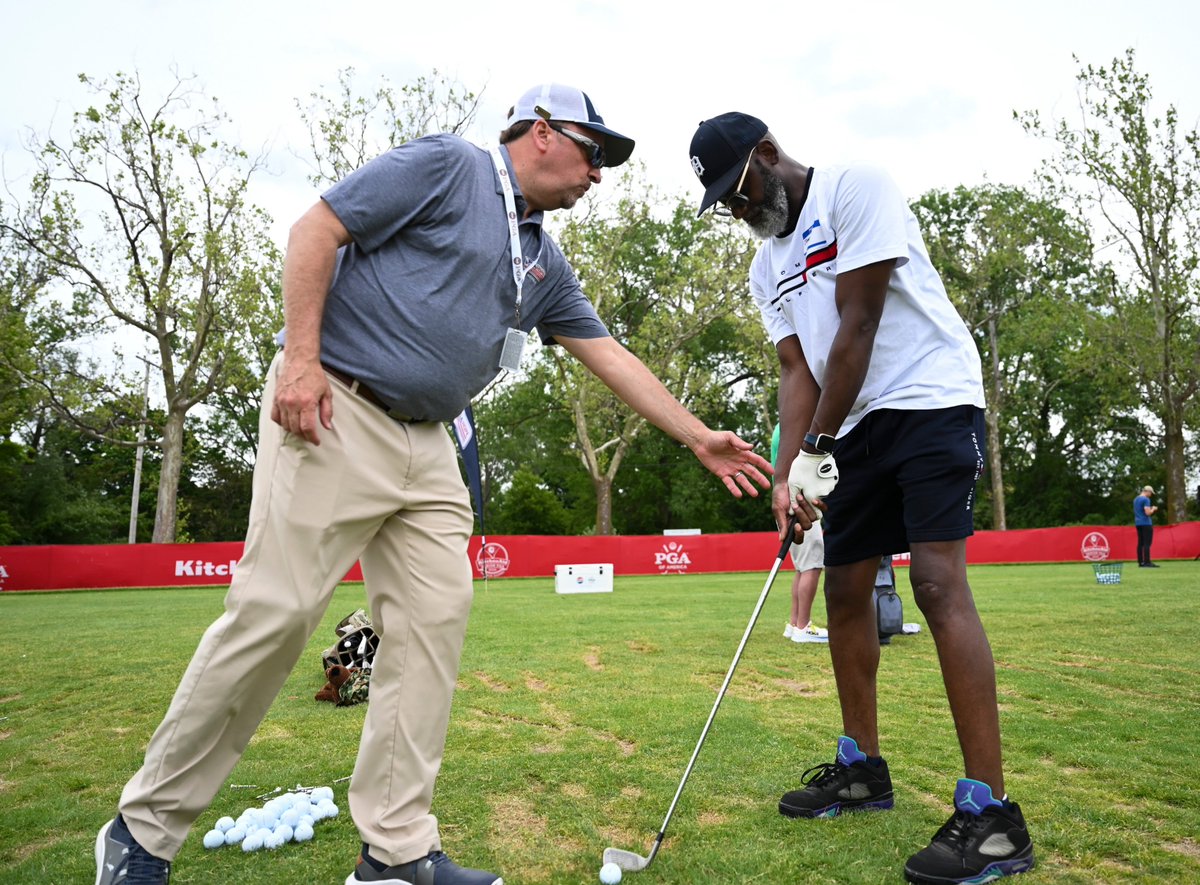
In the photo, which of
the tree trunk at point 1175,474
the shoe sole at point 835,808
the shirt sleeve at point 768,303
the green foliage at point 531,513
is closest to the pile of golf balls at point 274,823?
the shoe sole at point 835,808

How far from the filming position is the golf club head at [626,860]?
8.73 ft

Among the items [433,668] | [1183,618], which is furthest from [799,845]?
[1183,618]

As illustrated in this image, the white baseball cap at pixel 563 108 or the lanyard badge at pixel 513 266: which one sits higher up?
the white baseball cap at pixel 563 108

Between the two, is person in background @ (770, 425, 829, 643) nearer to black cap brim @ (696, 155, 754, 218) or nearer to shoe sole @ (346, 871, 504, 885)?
black cap brim @ (696, 155, 754, 218)

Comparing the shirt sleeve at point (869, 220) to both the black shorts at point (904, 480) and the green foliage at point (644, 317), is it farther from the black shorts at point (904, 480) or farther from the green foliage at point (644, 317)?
the green foliage at point (644, 317)

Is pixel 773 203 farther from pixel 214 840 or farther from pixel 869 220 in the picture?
pixel 214 840

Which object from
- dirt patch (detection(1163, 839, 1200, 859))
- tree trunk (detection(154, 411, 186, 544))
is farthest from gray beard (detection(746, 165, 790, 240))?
tree trunk (detection(154, 411, 186, 544))

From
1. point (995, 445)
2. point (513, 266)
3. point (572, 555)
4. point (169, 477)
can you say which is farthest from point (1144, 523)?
point (169, 477)

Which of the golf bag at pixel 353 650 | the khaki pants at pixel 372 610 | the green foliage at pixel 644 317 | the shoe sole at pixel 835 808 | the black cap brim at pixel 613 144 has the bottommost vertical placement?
the shoe sole at pixel 835 808

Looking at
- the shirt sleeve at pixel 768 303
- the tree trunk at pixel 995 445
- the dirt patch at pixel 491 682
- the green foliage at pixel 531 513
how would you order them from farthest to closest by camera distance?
the green foliage at pixel 531 513, the tree trunk at pixel 995 445, the dirt patch at pixel 491 682, the shirt sleeve at pixel 768 303

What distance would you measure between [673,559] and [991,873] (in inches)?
923

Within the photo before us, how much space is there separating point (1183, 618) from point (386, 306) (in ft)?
31.9

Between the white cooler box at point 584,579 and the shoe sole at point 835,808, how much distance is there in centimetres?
1369

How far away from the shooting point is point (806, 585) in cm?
793
